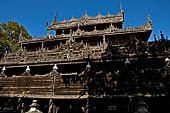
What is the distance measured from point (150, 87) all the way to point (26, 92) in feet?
30.6

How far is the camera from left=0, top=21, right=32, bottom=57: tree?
93.6 ft

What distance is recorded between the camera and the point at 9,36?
30.2 meters

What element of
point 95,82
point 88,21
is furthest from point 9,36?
point 95,82

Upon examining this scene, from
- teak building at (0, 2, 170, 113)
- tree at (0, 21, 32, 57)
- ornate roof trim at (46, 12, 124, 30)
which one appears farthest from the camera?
tree at (0, 21, 32, 57)

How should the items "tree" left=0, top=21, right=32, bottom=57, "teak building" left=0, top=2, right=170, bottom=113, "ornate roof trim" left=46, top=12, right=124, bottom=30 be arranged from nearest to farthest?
"teak building" left=0, top=2, right=170, bottom=113, "ornate roof trim" left=46, top=12, right=124, bottom=30, "tree" left=0, top=21, right=32, bottom=57

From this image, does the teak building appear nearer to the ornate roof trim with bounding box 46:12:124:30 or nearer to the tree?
the ornate roof trim with bounding box 46:12:124:30

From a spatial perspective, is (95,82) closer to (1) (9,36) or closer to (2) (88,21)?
(2) (88,21)

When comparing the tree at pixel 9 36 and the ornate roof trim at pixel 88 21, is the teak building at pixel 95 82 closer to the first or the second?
the ornate roof trim at pixel 88 21

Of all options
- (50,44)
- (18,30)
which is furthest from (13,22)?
(50,44)

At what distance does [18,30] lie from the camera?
31.7m

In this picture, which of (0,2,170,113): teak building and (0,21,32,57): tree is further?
(0,21,32,57): tree

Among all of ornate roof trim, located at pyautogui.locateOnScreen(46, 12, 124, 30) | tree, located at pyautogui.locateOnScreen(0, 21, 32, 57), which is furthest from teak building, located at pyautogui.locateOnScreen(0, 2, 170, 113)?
tree, located at pyautogui.locateOnScreen(0, 21, 32, 57)

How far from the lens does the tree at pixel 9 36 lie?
28.5 m

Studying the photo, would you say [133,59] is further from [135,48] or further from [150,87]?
[150,87]
